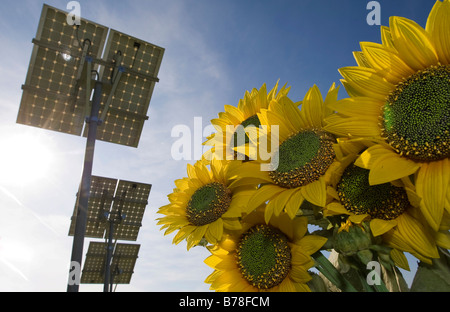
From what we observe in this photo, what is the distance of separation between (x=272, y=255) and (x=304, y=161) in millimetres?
185

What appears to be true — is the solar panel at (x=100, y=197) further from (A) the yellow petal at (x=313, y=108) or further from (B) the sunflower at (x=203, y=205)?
(A) the yellow petal at (x=313, y=108)

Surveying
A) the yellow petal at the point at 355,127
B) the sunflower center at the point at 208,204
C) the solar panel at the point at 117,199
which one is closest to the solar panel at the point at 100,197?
the solar panel at the point at 117,199

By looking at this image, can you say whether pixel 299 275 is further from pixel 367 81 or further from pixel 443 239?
pixel 367 81

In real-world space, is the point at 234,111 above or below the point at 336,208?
above

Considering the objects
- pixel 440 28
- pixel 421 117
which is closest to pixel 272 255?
pixel 421 117

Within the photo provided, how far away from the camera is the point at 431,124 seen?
45cm

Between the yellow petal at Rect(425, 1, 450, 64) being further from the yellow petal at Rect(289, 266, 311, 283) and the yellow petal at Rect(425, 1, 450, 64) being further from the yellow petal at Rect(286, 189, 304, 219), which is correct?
the yellow petal at Rect(289, 266, 311, 283)

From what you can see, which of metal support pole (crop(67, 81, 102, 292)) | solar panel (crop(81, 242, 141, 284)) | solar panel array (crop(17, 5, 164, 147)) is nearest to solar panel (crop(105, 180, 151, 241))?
solar panel (crop(81, 242, 141, 284))

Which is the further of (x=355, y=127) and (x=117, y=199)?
(x=117, y=199)

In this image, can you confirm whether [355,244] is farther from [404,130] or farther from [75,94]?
[75,94]

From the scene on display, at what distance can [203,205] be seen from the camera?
74 cm

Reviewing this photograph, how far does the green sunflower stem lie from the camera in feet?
1.87

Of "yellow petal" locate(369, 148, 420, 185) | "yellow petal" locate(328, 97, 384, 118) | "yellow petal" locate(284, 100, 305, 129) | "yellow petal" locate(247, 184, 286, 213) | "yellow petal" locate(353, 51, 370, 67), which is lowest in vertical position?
"yellow petal" locate(247, 184, 286, 213)

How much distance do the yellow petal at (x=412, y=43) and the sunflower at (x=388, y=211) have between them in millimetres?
172
